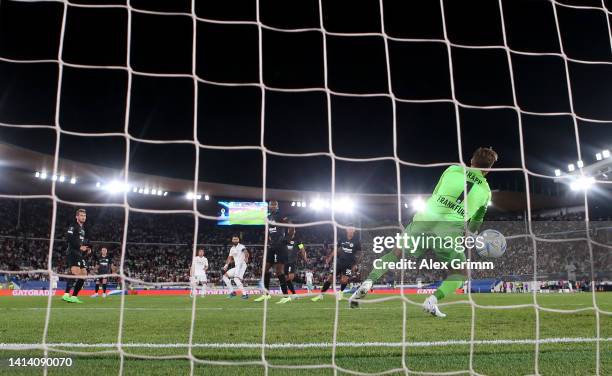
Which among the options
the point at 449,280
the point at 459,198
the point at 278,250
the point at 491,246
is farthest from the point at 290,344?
the point at 278,250

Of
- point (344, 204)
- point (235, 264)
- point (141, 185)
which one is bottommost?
point (235, 264)

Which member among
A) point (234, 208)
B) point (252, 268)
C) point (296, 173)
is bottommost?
point (252, 268)

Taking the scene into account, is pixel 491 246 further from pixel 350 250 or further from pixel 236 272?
pixel 236 272

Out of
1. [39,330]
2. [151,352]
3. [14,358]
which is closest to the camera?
[14,358]

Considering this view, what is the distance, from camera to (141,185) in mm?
26344

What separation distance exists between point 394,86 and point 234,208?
14.9 metres

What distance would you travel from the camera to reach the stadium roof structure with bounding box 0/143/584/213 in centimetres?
2123

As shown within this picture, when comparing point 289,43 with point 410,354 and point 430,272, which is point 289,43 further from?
point 430,272

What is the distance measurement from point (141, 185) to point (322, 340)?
23556mm

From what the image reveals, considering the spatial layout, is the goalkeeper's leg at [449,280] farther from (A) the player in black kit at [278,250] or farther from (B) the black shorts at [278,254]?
(B) the black shorts at [278,254]

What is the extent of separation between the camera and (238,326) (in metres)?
5.21

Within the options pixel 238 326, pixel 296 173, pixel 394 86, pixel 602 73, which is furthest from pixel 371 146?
pixel 238 326

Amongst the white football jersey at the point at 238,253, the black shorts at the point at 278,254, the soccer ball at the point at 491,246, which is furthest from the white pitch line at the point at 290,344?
the white football jersey at the point at 238,253

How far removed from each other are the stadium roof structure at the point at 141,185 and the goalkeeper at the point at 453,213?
1287 centimetres
